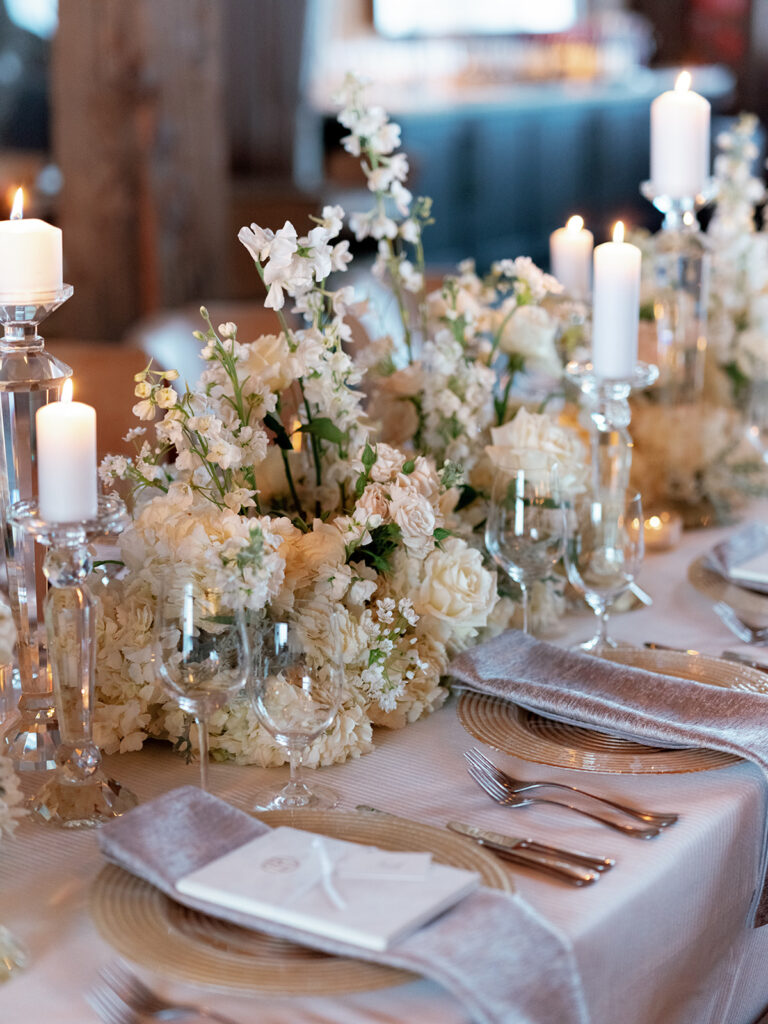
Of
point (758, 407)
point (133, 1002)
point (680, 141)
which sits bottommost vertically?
point (133, 1002)

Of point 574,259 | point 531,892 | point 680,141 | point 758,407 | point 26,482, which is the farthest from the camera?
point 758,407

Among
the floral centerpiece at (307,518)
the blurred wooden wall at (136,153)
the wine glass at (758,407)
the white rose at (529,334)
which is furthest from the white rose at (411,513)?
the blurred wooden wall at (136,153)

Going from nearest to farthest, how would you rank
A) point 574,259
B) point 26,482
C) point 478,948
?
point 478,948
point 26,482
point 574,259

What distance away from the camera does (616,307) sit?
1347mm

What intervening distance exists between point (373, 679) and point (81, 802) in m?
0.27

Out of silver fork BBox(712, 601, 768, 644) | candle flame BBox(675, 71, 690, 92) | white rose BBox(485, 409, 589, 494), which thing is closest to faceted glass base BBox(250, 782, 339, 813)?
white rose BBox(485, 409, 589, 494)

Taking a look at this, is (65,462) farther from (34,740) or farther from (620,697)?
(620,697)

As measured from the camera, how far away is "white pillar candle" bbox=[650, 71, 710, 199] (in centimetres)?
164

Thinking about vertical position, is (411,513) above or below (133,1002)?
above

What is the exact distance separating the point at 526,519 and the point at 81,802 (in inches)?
18.9

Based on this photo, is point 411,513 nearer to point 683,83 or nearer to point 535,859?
point 535,859

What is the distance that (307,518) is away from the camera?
1.32 m

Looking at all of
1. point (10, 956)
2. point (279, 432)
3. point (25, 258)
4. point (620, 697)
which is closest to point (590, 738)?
point (620, 697)

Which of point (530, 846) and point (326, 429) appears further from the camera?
point (326, 429)
